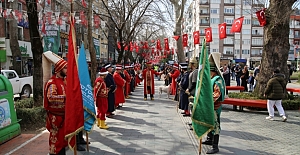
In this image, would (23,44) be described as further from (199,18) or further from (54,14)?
(199,18)

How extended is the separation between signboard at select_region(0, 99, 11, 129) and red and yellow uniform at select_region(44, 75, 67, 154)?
2112 millimetres

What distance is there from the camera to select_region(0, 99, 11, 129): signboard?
19.3ft

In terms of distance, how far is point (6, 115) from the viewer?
6.09 metres

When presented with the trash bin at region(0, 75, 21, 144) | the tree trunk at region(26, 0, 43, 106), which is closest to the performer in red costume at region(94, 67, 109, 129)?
the trash bin at region(0, 75, 21, 144)

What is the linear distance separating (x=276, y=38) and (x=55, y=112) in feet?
30.7

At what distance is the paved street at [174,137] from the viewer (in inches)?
223

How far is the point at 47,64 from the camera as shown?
190 inches

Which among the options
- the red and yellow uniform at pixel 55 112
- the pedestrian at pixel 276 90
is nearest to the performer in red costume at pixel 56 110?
the red and yellow uniform at pixel 55 112

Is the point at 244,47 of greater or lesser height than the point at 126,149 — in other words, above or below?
above

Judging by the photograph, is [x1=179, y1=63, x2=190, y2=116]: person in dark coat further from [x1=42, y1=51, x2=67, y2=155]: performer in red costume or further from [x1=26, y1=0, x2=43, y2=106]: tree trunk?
[x1=42, y1=51, x2=67, y2=155]: performer in red costume

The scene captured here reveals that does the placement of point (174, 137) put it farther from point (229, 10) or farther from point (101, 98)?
point (229, 10)

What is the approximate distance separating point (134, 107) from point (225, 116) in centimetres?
392

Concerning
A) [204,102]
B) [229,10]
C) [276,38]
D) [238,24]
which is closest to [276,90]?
[276,38]

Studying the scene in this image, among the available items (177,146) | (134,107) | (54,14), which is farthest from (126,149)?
(54,14)
